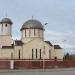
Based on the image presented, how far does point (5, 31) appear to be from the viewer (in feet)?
235

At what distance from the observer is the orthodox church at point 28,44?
66.1m

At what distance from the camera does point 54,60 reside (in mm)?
62938

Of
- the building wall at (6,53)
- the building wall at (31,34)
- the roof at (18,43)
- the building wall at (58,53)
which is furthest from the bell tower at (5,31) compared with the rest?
the building wall at (58,53)

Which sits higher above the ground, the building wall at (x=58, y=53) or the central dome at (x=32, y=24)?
Answer: the central dome at (x=32, y=24)

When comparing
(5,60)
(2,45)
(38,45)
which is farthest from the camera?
(2,45)

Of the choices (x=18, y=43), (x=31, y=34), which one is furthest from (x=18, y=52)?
(x=31, y=34)

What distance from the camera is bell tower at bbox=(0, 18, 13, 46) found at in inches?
2805

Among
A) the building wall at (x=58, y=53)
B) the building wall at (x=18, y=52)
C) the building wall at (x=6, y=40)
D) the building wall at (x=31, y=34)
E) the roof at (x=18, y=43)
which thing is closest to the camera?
the building wall at (x=18, y=52)

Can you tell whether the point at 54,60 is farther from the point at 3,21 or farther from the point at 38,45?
the point at 3,21

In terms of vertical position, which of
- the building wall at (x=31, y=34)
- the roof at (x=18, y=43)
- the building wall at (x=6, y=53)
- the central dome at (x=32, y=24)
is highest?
the central dome at (x=32, y=24)

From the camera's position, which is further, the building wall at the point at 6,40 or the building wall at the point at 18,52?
the building wall at the point at 6,40

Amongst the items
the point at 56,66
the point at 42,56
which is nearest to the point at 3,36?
the point at 42,56

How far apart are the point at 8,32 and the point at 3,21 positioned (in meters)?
2.96

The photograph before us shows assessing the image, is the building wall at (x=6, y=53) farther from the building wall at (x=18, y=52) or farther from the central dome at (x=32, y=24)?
the central dome at (x=32, y=24)
